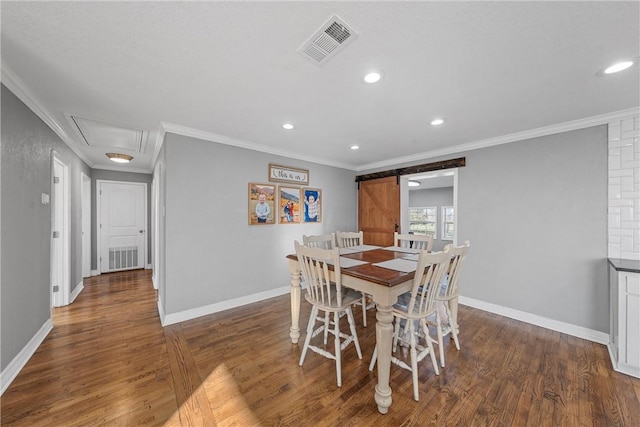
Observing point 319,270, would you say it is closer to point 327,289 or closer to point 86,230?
point 327,289

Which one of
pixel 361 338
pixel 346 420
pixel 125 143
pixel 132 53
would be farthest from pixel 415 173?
pixel 125 143

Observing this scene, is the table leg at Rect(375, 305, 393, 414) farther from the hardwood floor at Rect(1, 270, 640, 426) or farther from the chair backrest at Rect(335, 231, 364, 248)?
the chair backrest at Rect(335, 231, 364, 248)

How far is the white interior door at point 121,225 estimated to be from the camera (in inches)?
199

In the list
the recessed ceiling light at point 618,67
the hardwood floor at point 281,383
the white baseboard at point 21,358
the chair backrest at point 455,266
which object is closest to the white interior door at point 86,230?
the hardwood floor at point 281,383

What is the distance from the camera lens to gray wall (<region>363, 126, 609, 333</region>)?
8.30ft

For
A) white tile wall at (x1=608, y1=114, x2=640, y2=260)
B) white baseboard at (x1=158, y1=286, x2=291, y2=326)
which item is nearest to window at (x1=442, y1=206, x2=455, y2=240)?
white tile wall at (x1=608, y1=114, x2=640, y2=260)

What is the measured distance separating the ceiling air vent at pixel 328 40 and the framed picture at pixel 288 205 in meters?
2.50

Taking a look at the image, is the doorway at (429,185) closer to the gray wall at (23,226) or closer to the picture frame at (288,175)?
the picture frame at (288,175)

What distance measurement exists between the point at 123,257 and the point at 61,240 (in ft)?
7.56

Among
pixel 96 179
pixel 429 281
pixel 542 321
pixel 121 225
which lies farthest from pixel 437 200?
pixel 96 179

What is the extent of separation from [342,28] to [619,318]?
3.17 m

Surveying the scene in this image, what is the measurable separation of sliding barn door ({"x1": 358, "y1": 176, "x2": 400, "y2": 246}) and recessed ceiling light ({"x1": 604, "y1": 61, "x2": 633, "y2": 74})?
109 inches

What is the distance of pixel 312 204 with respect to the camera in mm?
4363

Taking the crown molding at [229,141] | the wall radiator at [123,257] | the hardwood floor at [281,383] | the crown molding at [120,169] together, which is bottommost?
the hardwood floor at [281,383]
